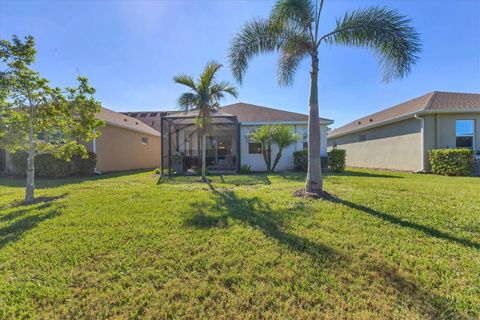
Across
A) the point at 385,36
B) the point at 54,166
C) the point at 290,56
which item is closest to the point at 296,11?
the point at 290,56

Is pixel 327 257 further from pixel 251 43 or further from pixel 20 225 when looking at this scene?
pixel 251 43

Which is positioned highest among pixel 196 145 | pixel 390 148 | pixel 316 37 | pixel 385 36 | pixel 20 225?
pixel 316 37

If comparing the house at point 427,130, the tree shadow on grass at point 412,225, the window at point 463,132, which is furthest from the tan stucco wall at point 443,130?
the tree shadow on grass at point 412,225

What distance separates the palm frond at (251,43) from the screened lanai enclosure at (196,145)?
17.1 ft

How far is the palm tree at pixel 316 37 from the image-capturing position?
226 inches

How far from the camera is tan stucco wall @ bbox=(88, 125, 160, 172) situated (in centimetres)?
1288

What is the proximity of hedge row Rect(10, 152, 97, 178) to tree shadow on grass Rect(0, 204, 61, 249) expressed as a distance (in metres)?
6.44

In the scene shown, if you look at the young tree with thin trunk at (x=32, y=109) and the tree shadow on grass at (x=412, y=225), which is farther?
the young tree with thin trunk at (x=32, y=109)

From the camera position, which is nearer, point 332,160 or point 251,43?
point 251,43

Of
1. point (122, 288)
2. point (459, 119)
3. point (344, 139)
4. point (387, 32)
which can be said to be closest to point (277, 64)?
point (387, 32)

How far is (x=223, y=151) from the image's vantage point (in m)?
16.7

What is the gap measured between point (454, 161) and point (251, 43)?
12027 mm

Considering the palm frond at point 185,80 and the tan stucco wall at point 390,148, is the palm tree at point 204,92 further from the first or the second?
the tan stucco wall at point 390,148

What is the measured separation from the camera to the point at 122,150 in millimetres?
14680
